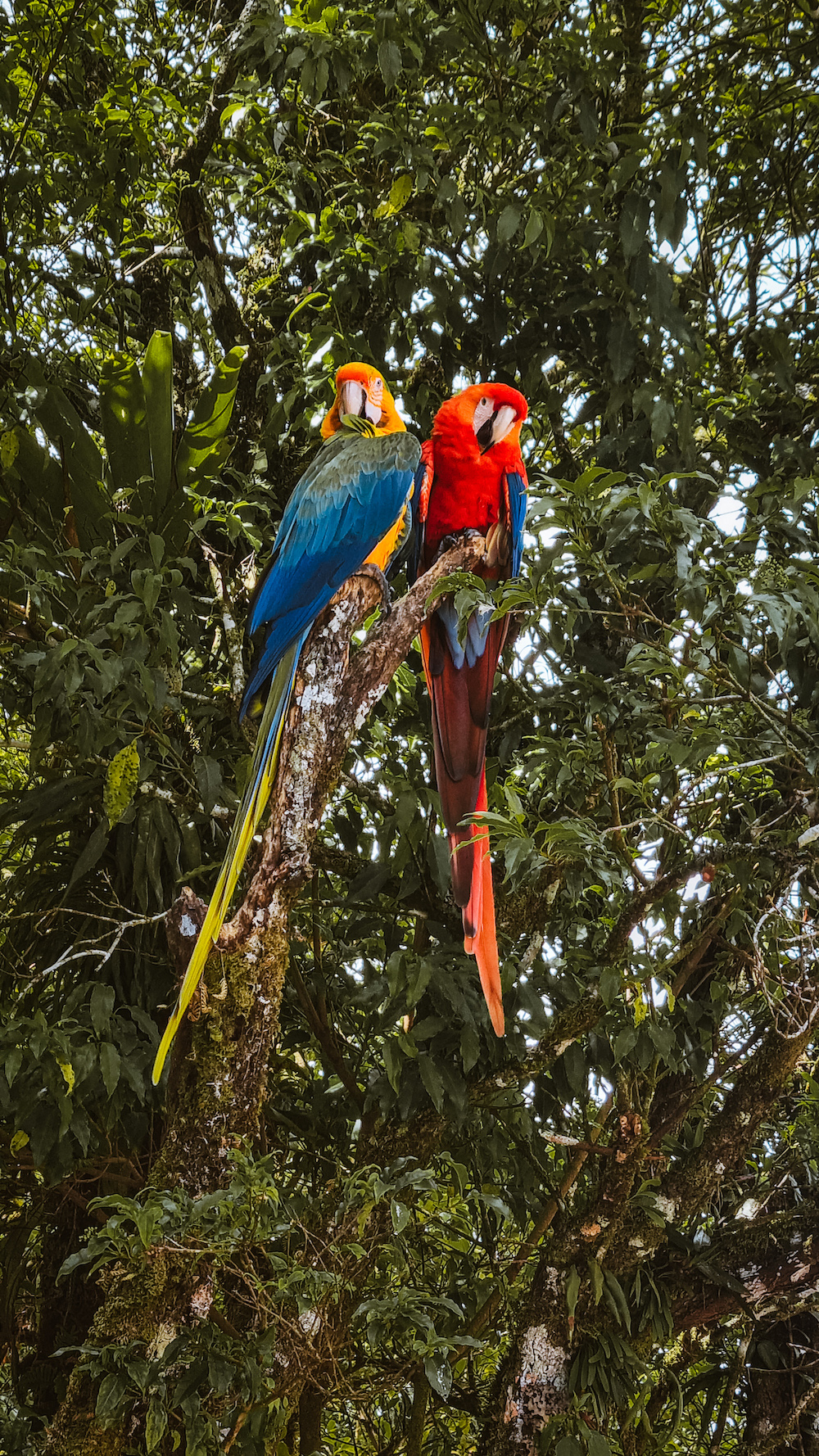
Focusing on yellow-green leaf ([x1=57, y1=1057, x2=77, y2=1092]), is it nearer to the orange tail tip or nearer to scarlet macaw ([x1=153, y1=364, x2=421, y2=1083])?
scarlet macaw ([x1=153, y1=364, x2=421, y2=1083])

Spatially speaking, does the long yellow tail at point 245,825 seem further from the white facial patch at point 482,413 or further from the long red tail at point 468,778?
the white facial patch at point 482,413

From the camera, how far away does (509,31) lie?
1.78 metres

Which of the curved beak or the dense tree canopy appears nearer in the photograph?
the dense tree canopy

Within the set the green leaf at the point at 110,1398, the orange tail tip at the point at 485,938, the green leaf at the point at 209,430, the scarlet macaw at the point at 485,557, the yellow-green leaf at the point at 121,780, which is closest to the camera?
the green leaf at the point at 110,1398

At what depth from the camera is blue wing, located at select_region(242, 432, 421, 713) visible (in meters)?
1.58

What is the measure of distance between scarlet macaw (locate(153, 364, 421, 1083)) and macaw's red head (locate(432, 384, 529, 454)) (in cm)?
14

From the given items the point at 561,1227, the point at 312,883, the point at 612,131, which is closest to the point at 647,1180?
the point at 561,1227

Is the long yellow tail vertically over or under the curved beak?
under

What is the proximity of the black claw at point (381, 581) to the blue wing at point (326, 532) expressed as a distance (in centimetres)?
3

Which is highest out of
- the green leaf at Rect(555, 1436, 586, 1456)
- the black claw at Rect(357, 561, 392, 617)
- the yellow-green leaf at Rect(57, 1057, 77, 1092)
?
the black claw at Rect(357, 561, 392, 617)

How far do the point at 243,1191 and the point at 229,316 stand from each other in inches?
72.2

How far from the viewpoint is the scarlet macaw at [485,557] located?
1761 mm

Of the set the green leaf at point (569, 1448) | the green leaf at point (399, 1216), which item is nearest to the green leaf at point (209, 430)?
the green leaf at point (399, 1216)

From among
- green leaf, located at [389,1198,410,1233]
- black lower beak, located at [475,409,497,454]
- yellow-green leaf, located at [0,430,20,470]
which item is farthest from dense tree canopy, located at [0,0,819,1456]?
black lower beak, located at [475,409,497,454]
